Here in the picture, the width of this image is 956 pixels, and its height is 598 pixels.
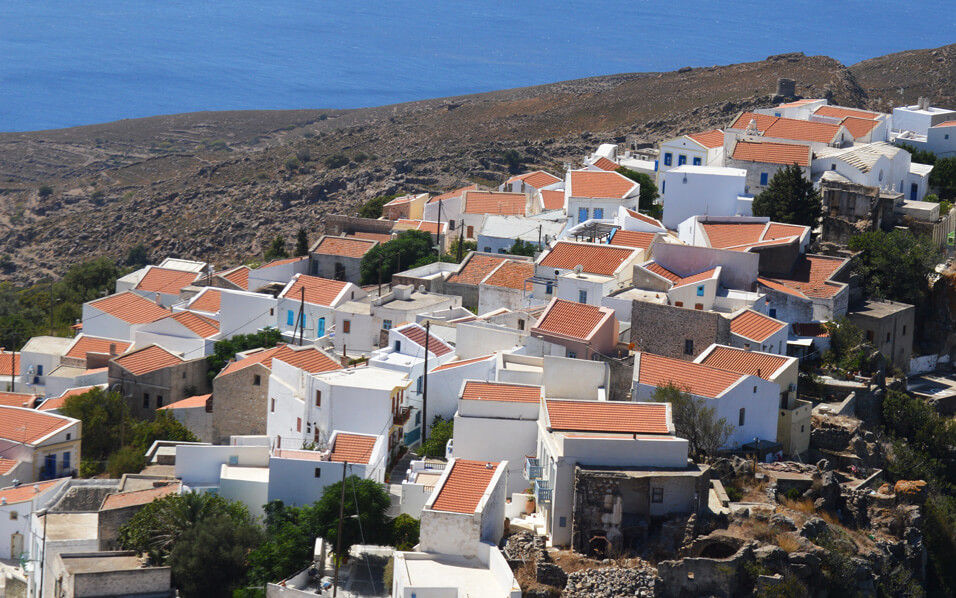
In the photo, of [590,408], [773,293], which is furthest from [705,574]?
[773,293]

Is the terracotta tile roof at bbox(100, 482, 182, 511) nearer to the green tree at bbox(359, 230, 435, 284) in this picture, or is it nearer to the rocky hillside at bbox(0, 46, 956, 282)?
the green tree at bbox(359, 230, 435, 284)

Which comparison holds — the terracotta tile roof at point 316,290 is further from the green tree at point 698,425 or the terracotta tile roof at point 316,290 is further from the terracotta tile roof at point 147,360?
the green tree at point 698,425

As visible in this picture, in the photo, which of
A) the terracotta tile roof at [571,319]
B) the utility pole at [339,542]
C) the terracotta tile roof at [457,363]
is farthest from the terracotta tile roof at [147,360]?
the utility pole at [339,542]

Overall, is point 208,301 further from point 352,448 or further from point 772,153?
point 772,153

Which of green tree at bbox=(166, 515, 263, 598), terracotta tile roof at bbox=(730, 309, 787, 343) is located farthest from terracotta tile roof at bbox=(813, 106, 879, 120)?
green tree at bbox=(166, 515, 263, 598)

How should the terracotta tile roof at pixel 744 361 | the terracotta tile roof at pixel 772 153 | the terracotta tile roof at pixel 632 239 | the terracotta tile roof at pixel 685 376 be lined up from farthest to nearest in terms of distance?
1. the terracotta tile roof at pixel 772 153
2. the terracotta tile roof at pixel 632 239
3. the terracotta tile roof at pixel 744 361
4. the terracotta tile roof at pixel 685 376
